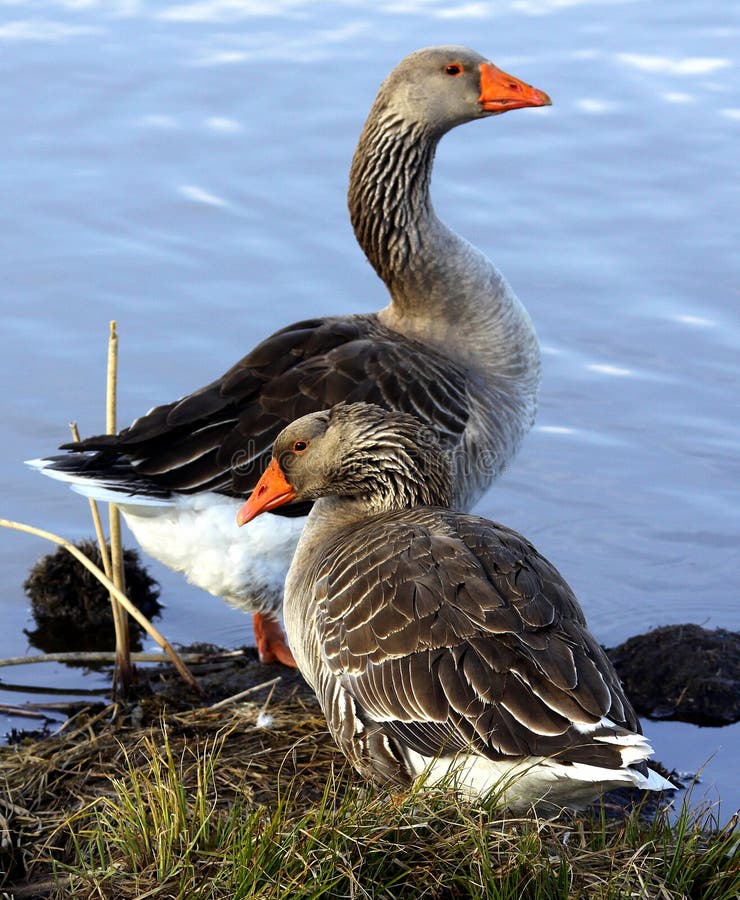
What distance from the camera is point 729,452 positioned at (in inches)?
352

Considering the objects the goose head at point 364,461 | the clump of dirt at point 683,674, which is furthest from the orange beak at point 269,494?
the clump of dirt at point 683,674

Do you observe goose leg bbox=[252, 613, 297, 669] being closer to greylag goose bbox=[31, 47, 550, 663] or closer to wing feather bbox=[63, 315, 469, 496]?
greylag goose bbox=[31, 47, 550, 663]

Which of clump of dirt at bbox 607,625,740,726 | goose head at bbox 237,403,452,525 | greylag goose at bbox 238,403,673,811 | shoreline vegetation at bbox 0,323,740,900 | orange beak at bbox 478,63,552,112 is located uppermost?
orange beak at bbox 478,63,552,112

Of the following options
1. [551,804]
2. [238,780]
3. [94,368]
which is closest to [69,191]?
[94,368]

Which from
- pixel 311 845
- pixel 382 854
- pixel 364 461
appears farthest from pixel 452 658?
pixel 364 461

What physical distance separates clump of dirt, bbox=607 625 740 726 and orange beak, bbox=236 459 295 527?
1925 millimetres

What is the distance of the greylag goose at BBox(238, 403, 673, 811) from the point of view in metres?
4.40

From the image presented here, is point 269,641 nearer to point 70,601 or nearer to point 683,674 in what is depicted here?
point 70,601

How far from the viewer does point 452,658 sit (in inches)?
181

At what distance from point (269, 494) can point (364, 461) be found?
1.58 feet

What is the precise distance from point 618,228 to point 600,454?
7.31ft

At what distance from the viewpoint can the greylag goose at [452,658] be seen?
4.40m

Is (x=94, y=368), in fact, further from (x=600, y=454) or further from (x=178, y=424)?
(x=600, y=454)

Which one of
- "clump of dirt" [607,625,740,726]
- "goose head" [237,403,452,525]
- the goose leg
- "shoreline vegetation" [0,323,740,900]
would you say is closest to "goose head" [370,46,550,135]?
"goose head" [237,403,452,525]
